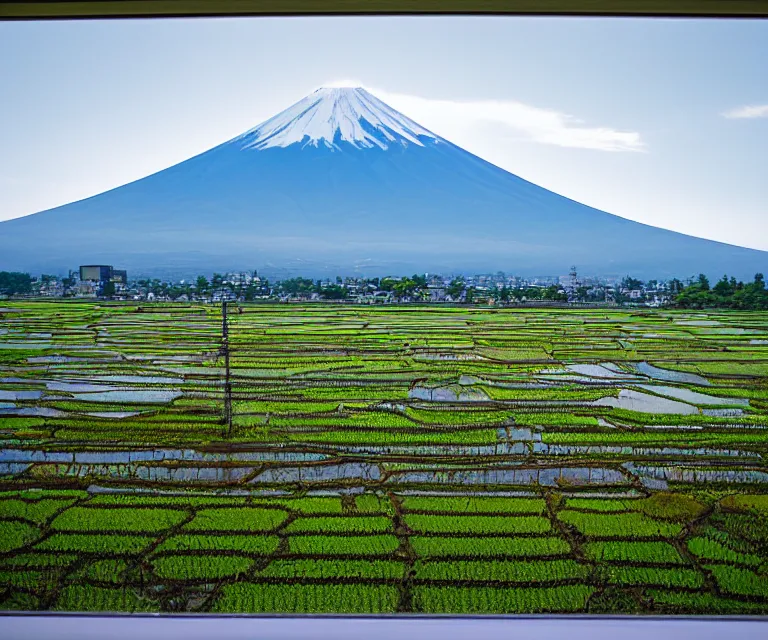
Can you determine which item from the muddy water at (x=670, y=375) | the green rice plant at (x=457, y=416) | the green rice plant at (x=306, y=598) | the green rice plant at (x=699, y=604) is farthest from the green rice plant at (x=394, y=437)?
the muddy water at (x=670, y=375)

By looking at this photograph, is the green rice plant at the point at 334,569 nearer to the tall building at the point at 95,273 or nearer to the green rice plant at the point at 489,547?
the green rice plant at the point at 489,547

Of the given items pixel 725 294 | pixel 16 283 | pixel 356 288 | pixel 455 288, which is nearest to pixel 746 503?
pixel 725 294

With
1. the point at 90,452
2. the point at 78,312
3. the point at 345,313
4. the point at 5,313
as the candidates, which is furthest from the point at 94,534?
the point at 345,313

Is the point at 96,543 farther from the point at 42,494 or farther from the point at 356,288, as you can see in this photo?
the point at 356,288

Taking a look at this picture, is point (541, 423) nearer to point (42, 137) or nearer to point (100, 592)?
point (100, 592)

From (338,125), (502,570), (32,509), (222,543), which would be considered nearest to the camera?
(502,570)

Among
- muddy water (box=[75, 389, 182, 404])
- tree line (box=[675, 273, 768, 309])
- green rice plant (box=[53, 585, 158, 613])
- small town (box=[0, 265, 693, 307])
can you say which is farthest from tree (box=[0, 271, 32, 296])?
tree line (box=[675, 273, 768, 309])
